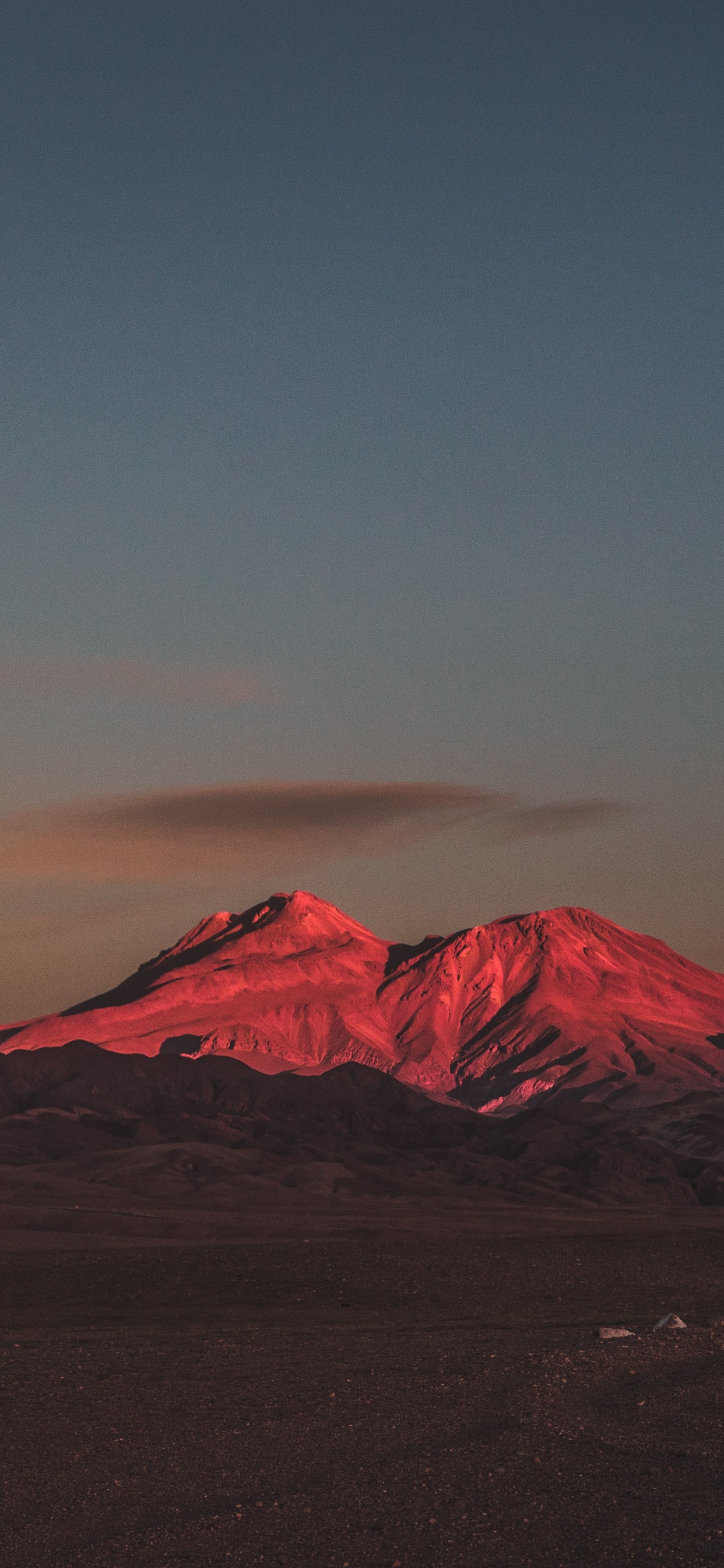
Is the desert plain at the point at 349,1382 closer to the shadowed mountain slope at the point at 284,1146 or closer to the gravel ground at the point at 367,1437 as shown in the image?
the gravel ground at the point at 367,1437

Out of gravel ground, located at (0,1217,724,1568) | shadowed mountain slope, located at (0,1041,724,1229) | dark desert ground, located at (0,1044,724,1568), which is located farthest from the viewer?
shadowed mountain slope, located at (0,1041,724,1229)

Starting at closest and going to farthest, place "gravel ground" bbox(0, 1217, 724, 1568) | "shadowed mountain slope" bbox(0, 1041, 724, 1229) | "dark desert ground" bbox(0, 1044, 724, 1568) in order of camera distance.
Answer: "gravel ground" bbox(0, 1217, 724, 1568) → "dark desert ground" bbox(0, 1044, 724, 1568) → "shadowed mountain slope" bbox(0, 1041, 724, 1229)

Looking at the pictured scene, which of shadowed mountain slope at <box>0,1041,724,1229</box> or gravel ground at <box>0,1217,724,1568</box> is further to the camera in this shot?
shadowed mountain slope at <box>0,1041,724,1229</box>

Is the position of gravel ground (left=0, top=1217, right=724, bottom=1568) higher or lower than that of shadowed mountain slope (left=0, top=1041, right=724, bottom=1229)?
higher

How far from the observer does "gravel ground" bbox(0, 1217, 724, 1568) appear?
1393 centimetres

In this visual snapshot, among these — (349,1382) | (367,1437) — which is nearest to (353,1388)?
(349,1382)

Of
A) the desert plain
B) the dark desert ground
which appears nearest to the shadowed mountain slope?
the desert plain

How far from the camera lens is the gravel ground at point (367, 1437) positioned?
548 inches

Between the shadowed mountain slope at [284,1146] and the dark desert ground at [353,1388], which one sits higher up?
the dark desert ground at [353,1388]

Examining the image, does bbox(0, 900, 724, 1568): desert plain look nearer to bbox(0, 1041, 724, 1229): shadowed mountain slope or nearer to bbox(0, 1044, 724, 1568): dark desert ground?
bbox(0, 1044, 724, 1568): dark desert ground

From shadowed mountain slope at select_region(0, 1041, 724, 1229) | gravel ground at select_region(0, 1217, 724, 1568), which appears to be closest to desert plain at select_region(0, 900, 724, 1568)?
gravel ground at select_region(0, 1217, 724, 1568)

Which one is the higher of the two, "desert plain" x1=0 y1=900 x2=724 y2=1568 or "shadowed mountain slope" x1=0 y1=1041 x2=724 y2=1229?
"desert plain" x1=0 y1=900 x2=724 y2=1568

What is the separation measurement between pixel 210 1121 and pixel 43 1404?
109 meters

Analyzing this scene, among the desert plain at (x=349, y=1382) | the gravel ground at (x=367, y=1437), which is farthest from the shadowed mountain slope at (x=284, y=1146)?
the gravel ground at (x=367, y=1437)
